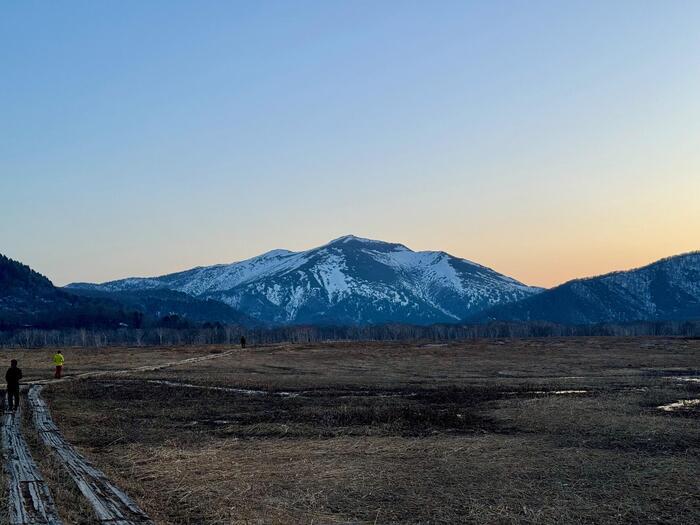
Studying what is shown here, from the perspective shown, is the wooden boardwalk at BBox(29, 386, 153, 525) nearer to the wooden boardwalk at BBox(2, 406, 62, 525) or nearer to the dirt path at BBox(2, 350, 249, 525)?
the dirt path at BBox(2, 350, 249, 525)

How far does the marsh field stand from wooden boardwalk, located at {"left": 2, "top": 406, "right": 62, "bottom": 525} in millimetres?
389

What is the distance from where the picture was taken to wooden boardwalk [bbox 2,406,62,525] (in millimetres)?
15039

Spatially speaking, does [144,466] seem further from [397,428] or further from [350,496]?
[397,428]

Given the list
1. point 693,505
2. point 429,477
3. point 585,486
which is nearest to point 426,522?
point 429,477

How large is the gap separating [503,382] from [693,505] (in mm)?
39298

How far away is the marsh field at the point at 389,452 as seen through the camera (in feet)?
56.2

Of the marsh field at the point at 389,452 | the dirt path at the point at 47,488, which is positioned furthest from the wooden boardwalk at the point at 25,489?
the marsh field at the point at 389,452

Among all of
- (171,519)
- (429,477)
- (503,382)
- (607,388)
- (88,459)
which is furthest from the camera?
(503,382)

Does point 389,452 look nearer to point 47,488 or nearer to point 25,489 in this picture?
point 47,488

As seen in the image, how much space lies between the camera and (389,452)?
81.1 feet

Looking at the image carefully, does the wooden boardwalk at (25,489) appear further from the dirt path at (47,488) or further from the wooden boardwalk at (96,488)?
the wooden boardwalk at (96,488)

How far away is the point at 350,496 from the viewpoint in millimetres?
18438

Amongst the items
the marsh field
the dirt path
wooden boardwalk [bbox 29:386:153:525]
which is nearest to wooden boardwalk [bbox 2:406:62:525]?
the dirt path

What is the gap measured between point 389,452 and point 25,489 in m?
12.4
